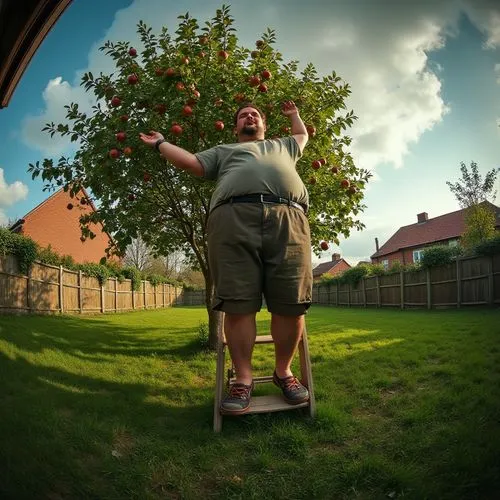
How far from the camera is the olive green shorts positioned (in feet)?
7.42

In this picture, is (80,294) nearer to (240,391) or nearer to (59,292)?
(59,292)

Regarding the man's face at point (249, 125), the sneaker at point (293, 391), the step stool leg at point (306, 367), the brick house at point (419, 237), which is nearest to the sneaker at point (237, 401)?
the sneaker at point (293, 391)

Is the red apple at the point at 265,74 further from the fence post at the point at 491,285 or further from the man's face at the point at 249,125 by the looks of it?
the fence post at the point at 491,285

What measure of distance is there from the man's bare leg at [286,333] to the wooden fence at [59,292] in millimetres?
8956

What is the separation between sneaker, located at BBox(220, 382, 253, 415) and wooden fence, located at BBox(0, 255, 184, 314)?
8.77 meters

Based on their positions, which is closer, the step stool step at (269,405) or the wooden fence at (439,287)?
the step stool step at (269,405)

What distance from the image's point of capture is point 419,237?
3384 centimetres

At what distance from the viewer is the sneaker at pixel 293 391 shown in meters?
2.48

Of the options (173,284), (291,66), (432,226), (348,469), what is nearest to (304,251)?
(348,469)

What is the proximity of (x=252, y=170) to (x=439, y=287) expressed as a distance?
14.6 m

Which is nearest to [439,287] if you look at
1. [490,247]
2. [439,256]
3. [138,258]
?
[439,256]

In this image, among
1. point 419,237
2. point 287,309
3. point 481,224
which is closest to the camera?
point 287,309

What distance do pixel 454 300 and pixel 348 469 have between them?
550 inches

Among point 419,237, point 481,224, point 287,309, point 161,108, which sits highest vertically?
point 419,237
